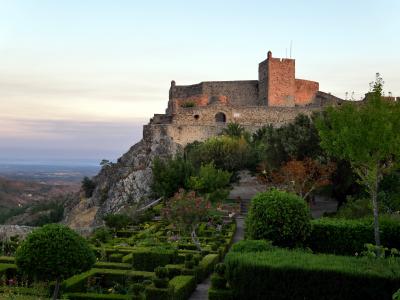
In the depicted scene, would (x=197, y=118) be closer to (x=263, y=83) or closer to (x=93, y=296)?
(x=263, y=83)

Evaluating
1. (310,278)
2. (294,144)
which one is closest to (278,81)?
(294,144)

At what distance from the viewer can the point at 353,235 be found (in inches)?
673

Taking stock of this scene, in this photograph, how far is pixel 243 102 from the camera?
55875 millimetres

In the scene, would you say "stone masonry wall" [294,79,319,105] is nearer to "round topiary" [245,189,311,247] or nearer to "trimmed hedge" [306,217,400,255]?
"trimmed hedge" [306,217,400,255]

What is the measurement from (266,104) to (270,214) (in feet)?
126

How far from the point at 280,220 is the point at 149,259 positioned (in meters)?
4.29

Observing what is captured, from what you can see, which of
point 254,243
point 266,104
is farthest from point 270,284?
point 266,104

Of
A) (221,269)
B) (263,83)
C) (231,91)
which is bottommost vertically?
(221,269)

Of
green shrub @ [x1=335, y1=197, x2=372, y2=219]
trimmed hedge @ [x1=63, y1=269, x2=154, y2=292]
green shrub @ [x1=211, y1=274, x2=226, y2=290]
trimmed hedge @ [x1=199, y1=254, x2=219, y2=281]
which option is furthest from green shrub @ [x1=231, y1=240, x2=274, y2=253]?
green shrub @ [x1=335, y1=197, x2=372, y2=219]

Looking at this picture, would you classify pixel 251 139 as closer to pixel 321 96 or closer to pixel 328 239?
pixel 321 96

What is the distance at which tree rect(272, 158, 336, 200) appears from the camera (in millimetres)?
→ 25688

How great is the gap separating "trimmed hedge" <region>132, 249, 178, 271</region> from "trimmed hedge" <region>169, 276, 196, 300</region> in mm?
2279

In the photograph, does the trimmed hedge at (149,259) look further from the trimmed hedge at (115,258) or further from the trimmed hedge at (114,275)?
the trimmed hedge at (115,258)

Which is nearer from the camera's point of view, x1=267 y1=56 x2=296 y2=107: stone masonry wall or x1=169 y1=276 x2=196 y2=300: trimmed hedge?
x1=169 y1=276 x2=196 y2=300: trimmed hedge
